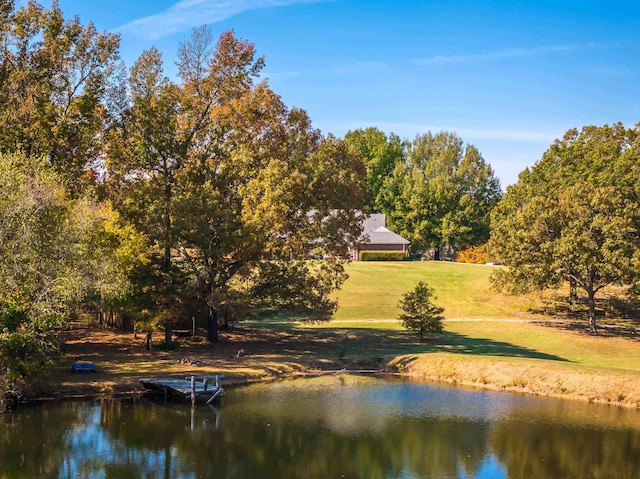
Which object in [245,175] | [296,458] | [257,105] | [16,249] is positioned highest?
[257,105]

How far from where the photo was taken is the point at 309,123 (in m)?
57.0

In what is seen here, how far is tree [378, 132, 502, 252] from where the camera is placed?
112 metres

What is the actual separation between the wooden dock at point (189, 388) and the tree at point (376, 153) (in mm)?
94066

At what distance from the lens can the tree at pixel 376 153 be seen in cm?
13265

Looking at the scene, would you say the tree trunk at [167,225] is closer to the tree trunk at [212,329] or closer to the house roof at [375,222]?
the tree trunk at [212,329]

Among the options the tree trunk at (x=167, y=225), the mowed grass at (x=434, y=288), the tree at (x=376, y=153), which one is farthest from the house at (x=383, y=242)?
the tree trunk at (x=167, y=225)

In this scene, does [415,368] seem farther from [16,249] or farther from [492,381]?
[16,249]

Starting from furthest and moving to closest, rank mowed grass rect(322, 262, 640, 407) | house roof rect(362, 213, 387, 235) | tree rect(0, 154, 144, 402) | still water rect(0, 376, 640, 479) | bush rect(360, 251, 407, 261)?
1. house roof rect(362, 213, 387, 235)
2. bush rect(360, 251, 407, 261)
3. mowed grass rect(322, 262, 640, 407)
4. tree rect(0, 154, 144, 402)
5. still water rect(0, 376, 640, 479)

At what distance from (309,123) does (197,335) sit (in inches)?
768

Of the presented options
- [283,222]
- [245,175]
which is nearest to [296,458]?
[283,222]

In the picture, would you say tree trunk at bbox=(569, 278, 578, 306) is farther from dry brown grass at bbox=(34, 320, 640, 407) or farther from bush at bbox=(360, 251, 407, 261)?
bush at bbox=(360, 251, 407, 261)

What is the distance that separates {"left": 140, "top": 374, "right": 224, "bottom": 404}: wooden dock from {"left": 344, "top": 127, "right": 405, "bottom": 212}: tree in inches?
3703

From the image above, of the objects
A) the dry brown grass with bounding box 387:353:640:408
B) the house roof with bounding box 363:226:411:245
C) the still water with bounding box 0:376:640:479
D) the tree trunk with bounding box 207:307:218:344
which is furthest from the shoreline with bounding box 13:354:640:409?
the house roof with bounding box 363:226:411:245

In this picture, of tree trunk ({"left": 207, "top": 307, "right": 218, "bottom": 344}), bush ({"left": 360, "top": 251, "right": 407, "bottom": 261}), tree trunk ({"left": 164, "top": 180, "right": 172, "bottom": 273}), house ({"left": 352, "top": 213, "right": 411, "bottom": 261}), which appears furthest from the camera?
house ({"left": 352, "top": 213, "right": 411, "bottom": 261})
